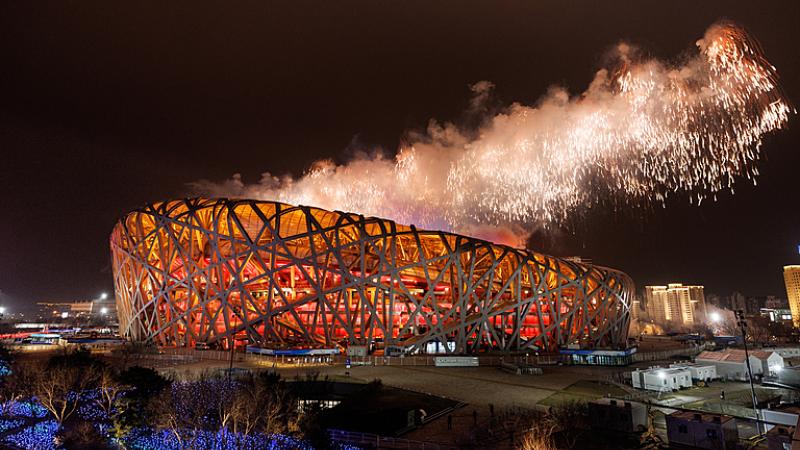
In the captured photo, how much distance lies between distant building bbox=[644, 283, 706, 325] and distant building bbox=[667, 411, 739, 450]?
146286 mm

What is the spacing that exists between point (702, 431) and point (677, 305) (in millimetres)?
157356

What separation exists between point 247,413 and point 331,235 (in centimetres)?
2927

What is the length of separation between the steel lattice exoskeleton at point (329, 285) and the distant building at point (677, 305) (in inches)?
4642

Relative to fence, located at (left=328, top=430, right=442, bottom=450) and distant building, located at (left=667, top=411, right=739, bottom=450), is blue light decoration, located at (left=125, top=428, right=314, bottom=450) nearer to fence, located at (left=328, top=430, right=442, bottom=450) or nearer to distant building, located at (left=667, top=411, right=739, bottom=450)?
fence, located at (left=328, top=430, right=442, bottom=450)

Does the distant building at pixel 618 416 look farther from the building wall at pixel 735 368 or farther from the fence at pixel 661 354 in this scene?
the fence at pixel 661 354

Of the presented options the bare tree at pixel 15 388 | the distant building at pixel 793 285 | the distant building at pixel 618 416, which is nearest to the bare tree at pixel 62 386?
the bare tree at pixel 15 388

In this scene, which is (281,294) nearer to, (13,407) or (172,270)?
(172,270)

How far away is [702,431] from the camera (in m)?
17.4

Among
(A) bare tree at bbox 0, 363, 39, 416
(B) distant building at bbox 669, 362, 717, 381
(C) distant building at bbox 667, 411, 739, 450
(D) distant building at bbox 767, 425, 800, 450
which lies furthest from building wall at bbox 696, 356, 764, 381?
(A) bare tree at bbox 0, 363, 39, 416

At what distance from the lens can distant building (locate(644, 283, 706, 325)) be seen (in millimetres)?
147000

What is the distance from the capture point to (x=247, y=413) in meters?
17.6

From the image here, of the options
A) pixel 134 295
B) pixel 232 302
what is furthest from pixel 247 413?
pixel 134 295

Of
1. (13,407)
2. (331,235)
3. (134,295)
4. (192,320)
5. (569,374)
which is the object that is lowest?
(569,374)

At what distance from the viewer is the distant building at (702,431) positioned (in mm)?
17031
